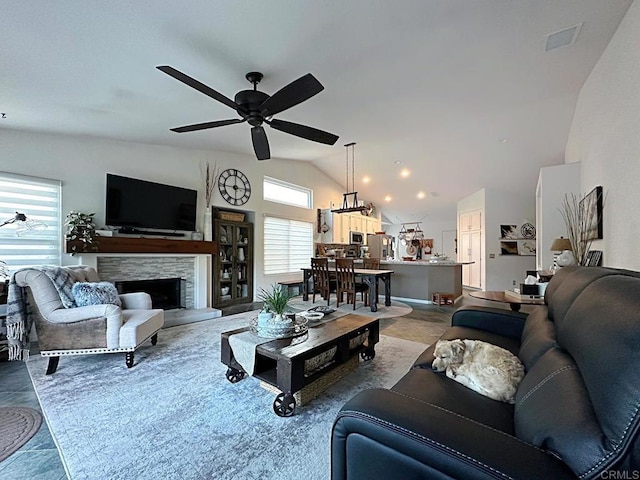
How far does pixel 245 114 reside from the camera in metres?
2.80

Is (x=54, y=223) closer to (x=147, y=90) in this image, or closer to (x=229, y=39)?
(x=147, y=90)

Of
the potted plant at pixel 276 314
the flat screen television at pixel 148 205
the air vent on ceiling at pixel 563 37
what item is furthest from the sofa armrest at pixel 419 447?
the flat screen television at pixel 148 205

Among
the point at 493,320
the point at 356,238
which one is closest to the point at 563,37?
the point at 493,320

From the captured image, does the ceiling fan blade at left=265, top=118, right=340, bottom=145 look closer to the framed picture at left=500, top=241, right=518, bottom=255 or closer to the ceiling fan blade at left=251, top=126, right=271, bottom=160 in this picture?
the ceiling fan blade at left=251, top=126, right=271, bottom=160

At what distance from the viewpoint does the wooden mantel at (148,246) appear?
394 cm

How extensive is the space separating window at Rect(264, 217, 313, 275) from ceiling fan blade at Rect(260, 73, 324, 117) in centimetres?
411

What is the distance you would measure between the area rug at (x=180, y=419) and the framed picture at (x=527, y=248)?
642cm

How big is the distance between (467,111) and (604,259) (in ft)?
9.04

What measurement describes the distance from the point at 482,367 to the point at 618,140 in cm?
269

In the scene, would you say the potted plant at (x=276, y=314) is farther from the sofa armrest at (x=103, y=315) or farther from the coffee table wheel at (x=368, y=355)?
the sofa armrest at (x=103, y=315)

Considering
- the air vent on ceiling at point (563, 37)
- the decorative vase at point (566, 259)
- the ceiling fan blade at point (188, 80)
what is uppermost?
the air vent on ceiling at point (563, 37)

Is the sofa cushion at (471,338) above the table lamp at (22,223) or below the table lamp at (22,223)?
below

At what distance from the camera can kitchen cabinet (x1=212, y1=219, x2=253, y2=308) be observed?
5727 millimetres

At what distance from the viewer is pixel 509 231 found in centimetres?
776
